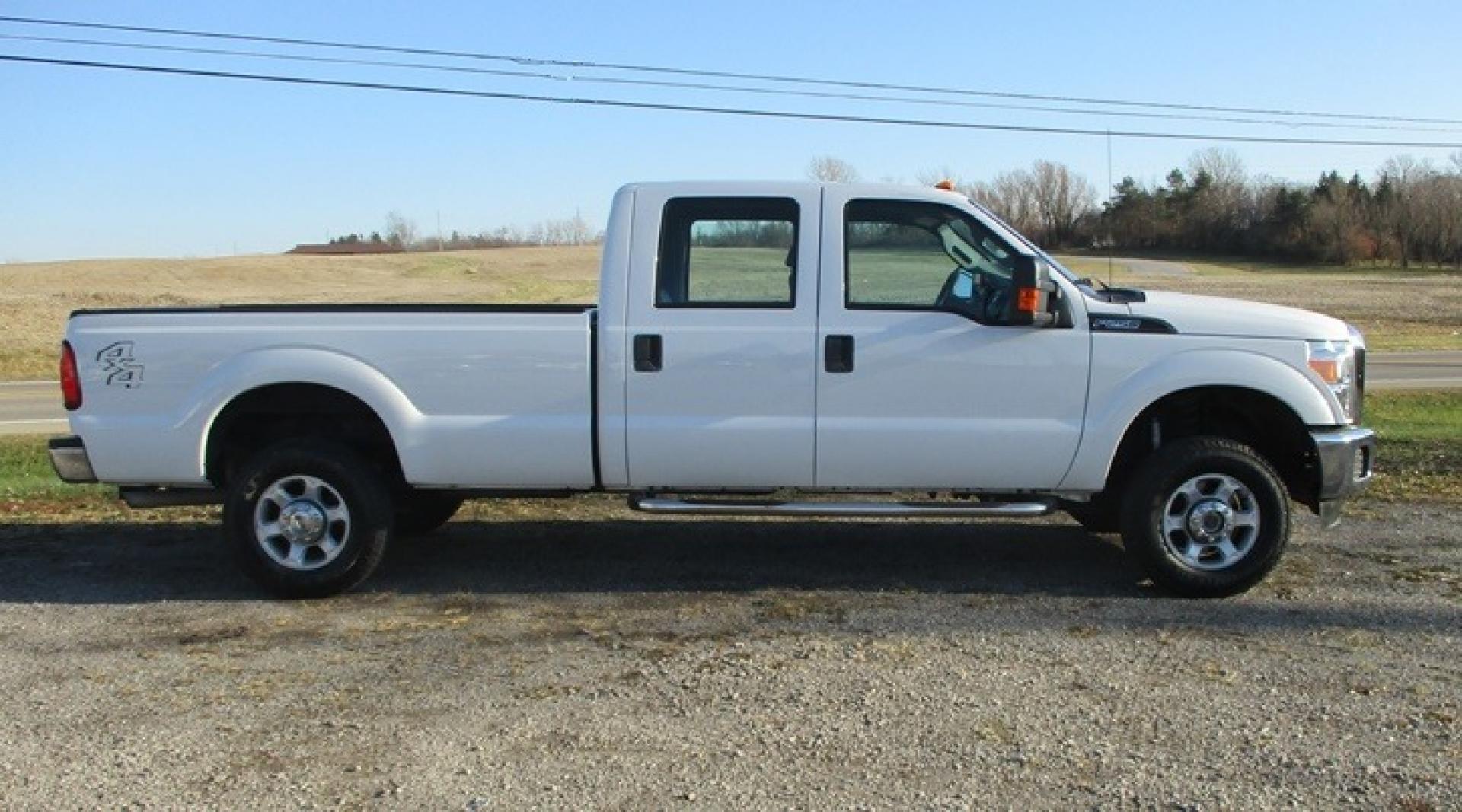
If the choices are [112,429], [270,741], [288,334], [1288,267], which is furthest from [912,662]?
[1288,267]

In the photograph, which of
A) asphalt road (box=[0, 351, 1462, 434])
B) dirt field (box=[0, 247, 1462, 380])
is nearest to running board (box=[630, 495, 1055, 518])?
asphalt road (box=[0, 351, 1462, 434])

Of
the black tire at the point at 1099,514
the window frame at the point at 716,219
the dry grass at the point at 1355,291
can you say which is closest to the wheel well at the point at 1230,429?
the black tire at the point at 1099,514

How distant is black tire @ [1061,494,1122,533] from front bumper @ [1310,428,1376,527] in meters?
1.02

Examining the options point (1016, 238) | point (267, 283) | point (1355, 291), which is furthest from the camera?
point (1355, 291)

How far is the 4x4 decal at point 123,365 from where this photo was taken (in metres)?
6.02

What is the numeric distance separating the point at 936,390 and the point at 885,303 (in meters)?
0.48

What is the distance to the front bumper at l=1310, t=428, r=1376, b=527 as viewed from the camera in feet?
19.1

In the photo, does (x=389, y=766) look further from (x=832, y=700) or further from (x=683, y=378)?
(x=683, y=378)

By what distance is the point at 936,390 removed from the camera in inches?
232

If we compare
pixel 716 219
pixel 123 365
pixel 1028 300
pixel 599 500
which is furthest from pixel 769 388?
pixel 123 365

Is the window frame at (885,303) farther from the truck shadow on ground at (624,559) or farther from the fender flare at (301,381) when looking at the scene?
the fender flare at (301,381)

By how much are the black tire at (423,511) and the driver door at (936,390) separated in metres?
2.23

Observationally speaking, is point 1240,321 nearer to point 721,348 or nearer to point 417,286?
point 721,348

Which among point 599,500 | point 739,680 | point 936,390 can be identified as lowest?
point 739,680
